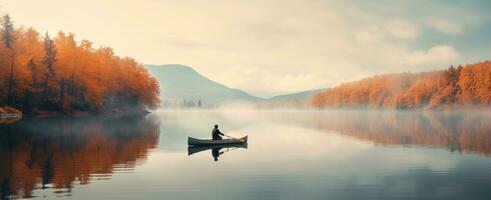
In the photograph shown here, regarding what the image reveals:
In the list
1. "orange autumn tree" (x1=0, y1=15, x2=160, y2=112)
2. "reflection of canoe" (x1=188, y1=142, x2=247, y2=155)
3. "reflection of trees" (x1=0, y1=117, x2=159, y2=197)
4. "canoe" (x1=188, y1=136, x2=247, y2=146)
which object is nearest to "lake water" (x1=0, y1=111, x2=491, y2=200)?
"reflection of trees" (x1=0, y1=117, x2=159, y2=197)

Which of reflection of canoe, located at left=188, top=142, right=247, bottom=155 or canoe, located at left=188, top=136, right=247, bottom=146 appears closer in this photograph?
reflection of canoe, located at left=188, top=142, right=247, bottom=155

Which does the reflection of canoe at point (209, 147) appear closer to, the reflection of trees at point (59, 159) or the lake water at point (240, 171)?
the lake water at point (240, 171)

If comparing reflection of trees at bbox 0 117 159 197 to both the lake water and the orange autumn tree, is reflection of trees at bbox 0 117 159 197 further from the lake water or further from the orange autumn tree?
the orange autumn tree

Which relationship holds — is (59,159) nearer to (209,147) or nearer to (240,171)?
(240,171)

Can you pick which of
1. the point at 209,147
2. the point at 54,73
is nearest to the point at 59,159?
the point at 209,147

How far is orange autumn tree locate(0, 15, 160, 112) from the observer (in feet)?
264

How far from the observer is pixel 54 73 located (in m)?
92.3

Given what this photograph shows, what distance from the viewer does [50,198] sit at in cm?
1705

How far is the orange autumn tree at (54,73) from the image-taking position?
80.6m

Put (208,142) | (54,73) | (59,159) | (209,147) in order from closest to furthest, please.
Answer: (59,159), (209,147), (208,142), (54,73)

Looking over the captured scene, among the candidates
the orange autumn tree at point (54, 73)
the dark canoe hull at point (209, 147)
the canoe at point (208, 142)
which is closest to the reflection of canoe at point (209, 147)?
the dark canoe hull at point (209, 147)

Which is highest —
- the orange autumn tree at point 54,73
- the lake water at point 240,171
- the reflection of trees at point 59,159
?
the orange autumn tree at point 54,73

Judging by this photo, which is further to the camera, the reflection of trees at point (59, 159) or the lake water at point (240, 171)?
the reflection of trees at point (59, 159)

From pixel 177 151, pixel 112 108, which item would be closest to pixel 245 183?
pixel 177 151
